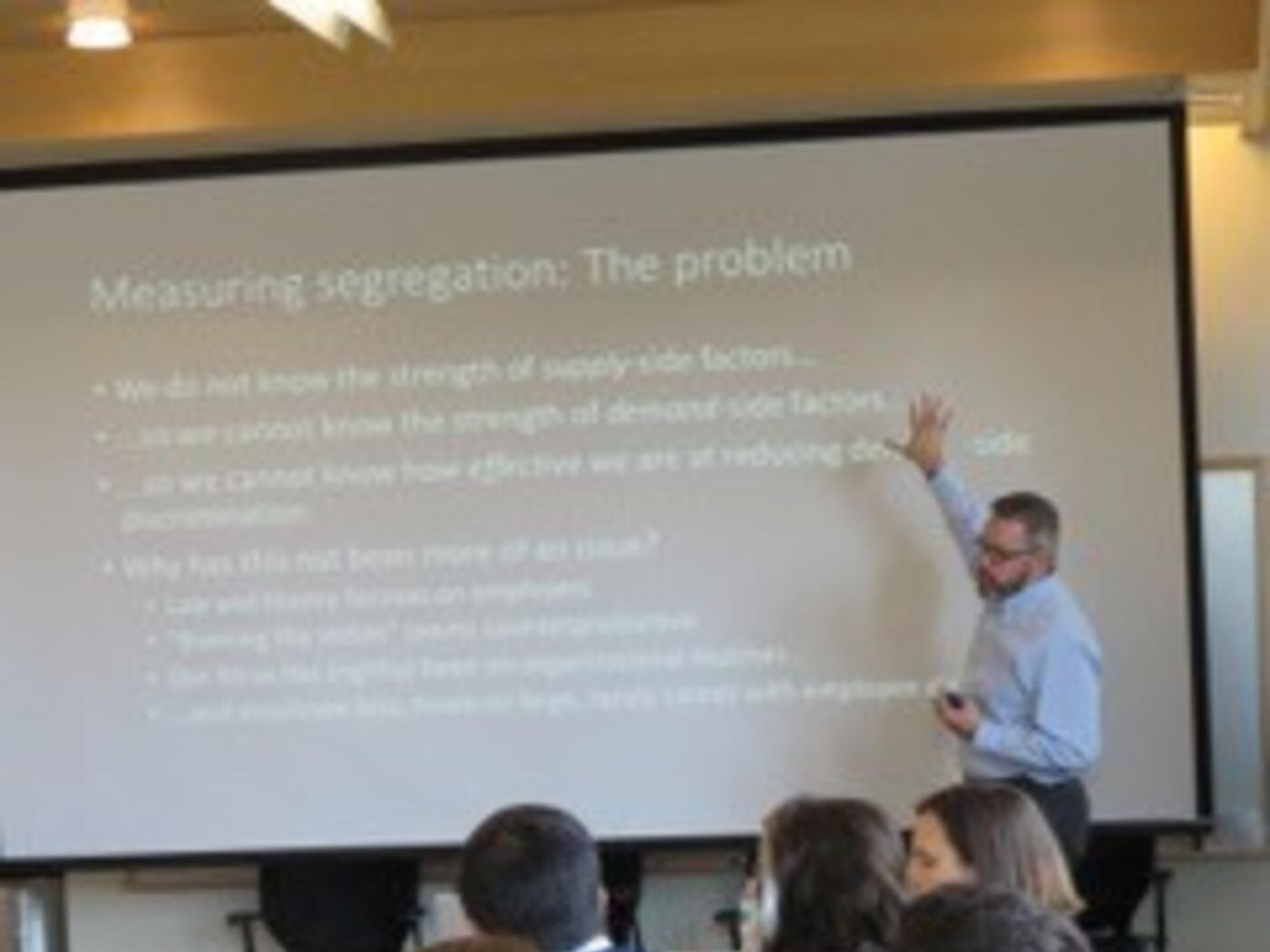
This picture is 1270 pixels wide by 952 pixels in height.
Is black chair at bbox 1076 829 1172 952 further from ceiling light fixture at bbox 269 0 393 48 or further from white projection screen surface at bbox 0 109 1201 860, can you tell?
ceiling light fixture at bbox 269 0 393 48

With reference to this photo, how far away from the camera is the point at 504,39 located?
6.09 m

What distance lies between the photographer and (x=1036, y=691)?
581cm

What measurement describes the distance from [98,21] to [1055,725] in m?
2.70

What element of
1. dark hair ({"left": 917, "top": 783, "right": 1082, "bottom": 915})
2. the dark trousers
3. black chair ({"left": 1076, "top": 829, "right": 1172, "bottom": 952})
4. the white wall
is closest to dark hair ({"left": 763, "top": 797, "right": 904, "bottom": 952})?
dark hair ({"left": 917, "top": 783, "right": 1082, "bottom": 915})

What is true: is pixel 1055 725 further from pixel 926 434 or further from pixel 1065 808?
pixel 926 434

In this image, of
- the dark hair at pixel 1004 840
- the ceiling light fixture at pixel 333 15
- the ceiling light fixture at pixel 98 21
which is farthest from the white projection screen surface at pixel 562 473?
the dark hair at pixel 1004 840

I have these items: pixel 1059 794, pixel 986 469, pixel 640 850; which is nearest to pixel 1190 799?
pixel 1059 794

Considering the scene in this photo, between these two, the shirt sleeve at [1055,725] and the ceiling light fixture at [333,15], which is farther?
the shirt sleeve at [1055,725]

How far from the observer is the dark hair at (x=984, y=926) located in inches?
82.1

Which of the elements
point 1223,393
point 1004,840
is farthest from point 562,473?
point 1004,840

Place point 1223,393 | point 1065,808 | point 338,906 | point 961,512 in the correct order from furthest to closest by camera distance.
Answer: point 338,906 → point 1223,393 → point 961,512 → point 1065,808

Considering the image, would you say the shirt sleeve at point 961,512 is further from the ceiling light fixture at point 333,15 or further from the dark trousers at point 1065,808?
the ceiling light fixture at point 333,15

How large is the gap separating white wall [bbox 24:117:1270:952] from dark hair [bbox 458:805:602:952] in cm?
306

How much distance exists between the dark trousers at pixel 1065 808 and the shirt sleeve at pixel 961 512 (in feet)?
1.97
